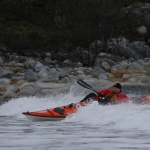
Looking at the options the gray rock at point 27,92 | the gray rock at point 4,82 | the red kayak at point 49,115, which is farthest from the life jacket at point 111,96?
the gray rock at point 4,82

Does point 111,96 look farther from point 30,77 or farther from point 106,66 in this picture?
point 106,66

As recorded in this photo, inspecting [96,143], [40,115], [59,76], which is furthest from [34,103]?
[96,143]

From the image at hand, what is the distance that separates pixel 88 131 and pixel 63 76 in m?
14.0

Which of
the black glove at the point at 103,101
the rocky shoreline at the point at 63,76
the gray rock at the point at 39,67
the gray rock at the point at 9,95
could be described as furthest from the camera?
the gray rock at the point at 39,67

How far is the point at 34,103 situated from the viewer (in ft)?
A: 56.9

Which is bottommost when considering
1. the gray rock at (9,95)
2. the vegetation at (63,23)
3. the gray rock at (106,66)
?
the gray rock at (9,95)

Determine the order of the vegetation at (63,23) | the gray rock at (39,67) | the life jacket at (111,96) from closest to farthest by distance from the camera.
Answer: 1. the life jacket at (111,96)
2. the gray rock at (39,67)
3. the vegetation at (63,23)

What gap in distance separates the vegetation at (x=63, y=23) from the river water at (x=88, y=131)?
1828 centimetres

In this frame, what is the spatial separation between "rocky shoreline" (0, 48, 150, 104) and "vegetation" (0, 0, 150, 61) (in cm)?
217

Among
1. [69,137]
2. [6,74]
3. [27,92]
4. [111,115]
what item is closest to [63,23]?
[6,74]

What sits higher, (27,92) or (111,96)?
(27,92)

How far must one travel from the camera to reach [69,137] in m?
9.50

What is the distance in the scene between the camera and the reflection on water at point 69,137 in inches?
329

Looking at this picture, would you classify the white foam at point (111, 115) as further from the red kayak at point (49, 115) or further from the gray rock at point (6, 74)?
the gray rock at point (6, 74)
